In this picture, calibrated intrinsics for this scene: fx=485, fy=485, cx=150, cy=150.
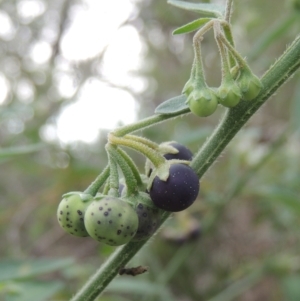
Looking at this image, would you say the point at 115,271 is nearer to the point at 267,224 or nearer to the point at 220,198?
the point at 220,198

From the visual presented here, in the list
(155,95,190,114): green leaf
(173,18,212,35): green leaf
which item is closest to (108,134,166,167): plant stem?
(155,95,190,114): green leaf

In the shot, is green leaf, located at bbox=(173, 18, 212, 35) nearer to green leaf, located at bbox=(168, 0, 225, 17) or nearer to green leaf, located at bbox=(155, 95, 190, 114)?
green leaf, located at bbox=(168, 0, 225, 17)

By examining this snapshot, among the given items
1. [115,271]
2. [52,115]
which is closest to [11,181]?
[52,115]

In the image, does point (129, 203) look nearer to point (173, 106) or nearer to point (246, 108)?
point (173, 106)

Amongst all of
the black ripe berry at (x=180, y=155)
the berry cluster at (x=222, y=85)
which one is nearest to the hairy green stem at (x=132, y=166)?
the black ripe berry at (x=180, y=155)

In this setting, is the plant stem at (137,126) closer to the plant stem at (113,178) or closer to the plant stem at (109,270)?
the plant stem at (113,178)

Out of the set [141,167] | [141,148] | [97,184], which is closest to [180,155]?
[141,148]

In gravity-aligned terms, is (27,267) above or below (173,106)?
below
